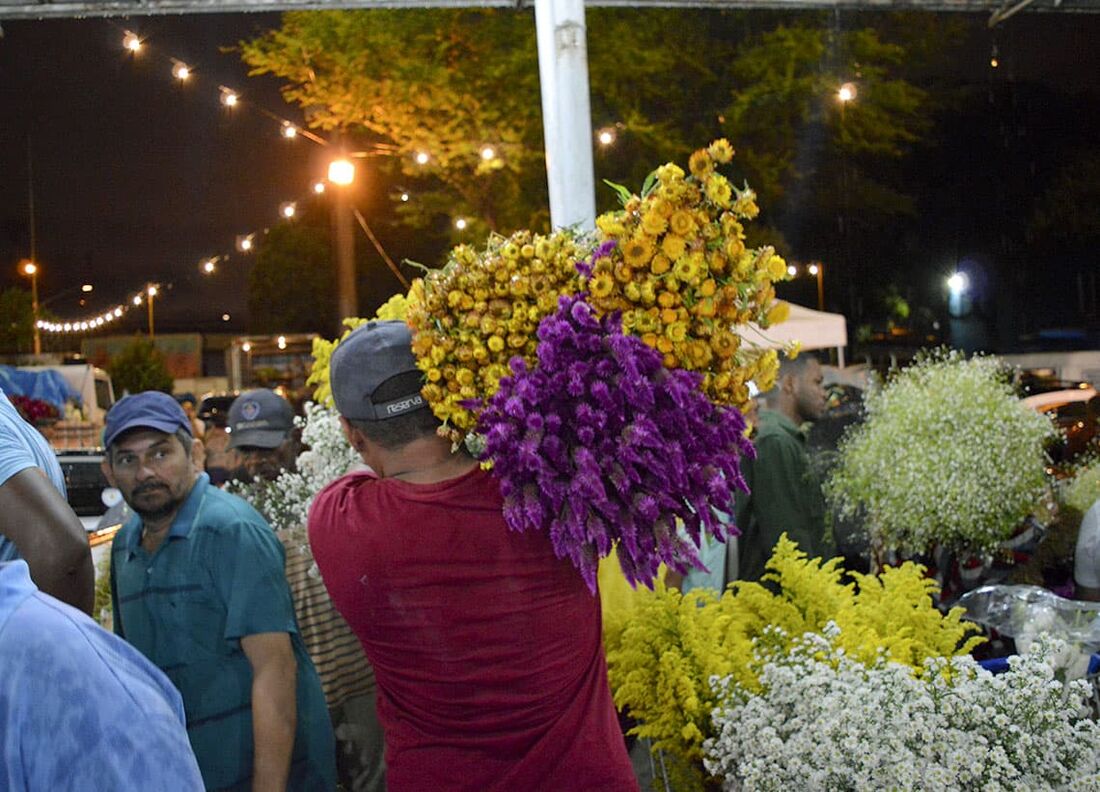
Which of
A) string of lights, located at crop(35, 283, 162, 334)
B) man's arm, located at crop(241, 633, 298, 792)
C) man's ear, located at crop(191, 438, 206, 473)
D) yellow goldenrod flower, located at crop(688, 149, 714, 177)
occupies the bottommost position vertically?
man's arm, located at crop(241, 633, 298, 792)

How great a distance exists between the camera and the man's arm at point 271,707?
2811mm

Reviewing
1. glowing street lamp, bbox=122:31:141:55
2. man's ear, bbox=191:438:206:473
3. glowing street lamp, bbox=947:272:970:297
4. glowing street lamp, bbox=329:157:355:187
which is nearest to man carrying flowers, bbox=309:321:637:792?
man's ear, bbox=191:438:206:473

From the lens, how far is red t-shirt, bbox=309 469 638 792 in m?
2.22

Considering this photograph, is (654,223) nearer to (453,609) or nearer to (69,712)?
(453,609)

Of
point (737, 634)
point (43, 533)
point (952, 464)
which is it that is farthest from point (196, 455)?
point (952, 464)

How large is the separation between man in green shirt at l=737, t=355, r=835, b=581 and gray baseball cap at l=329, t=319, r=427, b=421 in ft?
8.22

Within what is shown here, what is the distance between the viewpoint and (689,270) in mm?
2074

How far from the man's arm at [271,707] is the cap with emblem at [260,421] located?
5.86 feet

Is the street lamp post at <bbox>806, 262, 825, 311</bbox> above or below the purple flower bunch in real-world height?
above

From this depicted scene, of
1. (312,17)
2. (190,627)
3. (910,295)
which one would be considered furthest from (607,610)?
(910,295)

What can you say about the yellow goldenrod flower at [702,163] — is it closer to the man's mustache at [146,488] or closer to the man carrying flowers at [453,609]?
the man carrying flowers at [453,609]

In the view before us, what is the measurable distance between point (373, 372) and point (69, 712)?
123 cm

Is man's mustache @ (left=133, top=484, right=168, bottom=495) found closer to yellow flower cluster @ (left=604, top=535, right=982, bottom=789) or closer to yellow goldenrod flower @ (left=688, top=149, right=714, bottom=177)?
yellow flower cluster @ (left=604, top=535, right=982, bottom=789)

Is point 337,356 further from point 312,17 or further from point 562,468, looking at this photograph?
point 312,17
